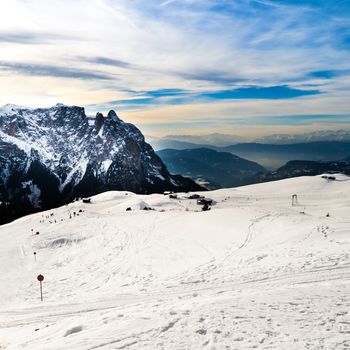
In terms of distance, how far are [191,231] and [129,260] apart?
11.7m

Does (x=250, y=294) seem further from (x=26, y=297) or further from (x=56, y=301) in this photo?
(x=26, y=297)

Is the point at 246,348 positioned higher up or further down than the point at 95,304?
higher up

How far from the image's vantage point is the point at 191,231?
140 ft

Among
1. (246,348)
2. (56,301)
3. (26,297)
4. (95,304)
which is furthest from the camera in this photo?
(26,297)

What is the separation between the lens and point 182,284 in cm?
2305

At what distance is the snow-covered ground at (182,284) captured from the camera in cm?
1341

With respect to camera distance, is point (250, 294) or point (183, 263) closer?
point (250, 294)

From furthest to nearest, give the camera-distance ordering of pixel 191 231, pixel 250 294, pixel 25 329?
pixel 191 231 < pixel 250 294 < pixel 25 329

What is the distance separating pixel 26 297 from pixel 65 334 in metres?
13.1

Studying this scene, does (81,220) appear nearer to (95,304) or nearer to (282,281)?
(95,304)

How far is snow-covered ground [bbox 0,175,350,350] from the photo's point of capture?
13414 millimetres

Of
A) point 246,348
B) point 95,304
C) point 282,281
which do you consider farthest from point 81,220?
point 246,348

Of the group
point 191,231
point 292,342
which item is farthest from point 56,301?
point 191,231

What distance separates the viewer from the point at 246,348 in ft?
40.0
